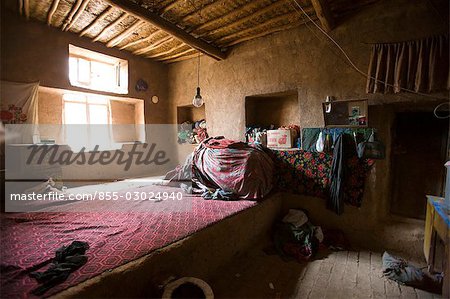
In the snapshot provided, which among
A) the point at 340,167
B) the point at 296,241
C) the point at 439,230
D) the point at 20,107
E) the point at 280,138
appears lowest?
the point at 296,241

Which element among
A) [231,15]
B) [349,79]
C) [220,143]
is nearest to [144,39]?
[231,15]

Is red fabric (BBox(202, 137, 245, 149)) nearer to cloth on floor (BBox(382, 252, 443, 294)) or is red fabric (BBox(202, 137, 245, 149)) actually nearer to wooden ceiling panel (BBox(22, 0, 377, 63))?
wooden ceiling panel (BBox(22, 0, 377, 63))

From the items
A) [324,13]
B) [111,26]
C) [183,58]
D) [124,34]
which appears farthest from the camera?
[183,58]

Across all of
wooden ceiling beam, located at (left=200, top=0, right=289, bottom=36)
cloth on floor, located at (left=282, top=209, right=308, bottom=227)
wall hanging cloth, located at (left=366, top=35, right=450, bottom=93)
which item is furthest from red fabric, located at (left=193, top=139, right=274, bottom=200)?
wooden ceiling beam, located at (left=200, top=0, right=289, bottom=36)

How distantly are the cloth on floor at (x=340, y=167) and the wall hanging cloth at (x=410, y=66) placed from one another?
0.79 meters

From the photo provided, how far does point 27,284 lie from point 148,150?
5.10 metres

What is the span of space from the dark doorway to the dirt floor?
129 cm

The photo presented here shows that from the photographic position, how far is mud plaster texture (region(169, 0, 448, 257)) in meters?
3.08

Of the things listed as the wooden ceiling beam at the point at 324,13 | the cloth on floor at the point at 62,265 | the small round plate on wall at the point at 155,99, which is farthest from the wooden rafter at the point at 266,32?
the cloth on floor at the point at 62,265

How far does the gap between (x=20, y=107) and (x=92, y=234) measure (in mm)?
3381

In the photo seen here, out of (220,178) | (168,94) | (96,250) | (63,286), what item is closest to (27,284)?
(63,286)

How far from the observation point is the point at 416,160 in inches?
146

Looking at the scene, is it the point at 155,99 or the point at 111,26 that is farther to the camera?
the point at 155,99

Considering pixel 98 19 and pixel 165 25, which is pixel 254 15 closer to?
A: pixel 165 25
